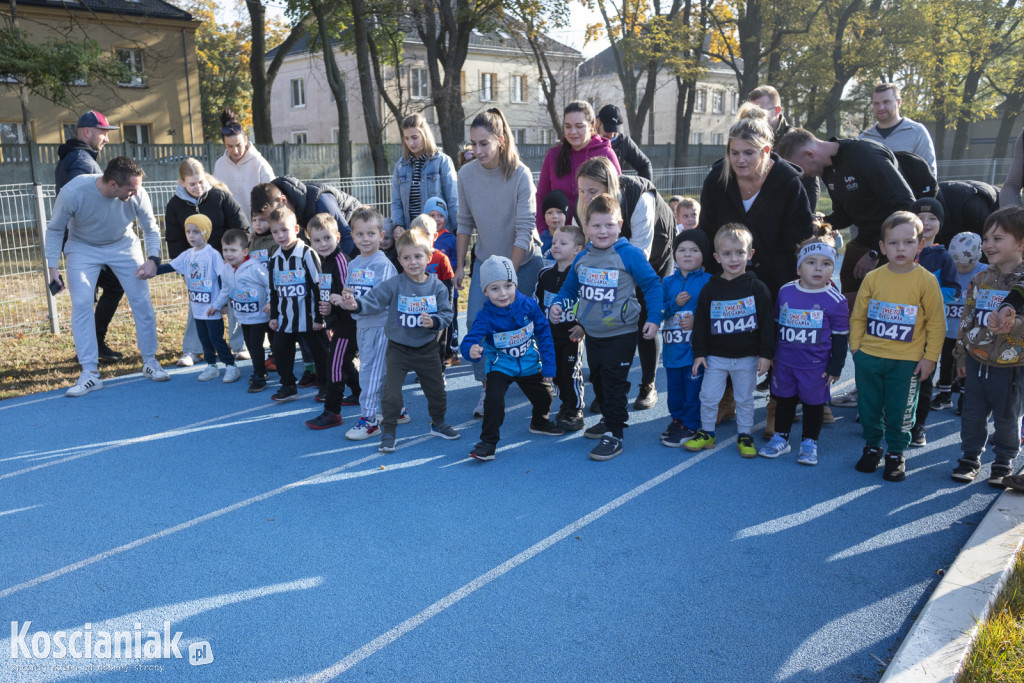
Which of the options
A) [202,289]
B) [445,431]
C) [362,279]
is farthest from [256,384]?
[445,431]

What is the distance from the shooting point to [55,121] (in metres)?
27.6

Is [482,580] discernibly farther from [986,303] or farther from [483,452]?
[986,303]

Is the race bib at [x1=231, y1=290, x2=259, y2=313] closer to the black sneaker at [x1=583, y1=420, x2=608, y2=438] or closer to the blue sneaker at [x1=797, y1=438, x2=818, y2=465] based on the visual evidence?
the black sneaker at [x1=583, y1=420, x2=608, y2=438]

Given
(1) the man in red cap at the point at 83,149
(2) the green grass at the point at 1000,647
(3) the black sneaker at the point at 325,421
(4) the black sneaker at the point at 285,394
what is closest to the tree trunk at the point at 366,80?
(1) the man in red cap at the point at 83,149

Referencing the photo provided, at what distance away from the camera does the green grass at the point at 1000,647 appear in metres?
2.66

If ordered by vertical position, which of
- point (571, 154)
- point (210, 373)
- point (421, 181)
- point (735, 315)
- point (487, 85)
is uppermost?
point (487, 85)

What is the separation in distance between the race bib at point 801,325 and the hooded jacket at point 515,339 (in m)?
1.54

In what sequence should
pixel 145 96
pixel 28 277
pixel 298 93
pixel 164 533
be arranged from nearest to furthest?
1. pixel 164 533
2. pixel 28 277
3. pixel 145 96
4. pixel 298 93

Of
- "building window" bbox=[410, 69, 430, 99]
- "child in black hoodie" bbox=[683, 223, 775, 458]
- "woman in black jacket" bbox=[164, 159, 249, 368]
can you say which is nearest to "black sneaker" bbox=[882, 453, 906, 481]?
"child in black hoodie" bbox=[683, 223, 775, 458]

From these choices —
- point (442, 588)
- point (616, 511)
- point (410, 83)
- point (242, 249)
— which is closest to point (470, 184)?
point (242, 249)

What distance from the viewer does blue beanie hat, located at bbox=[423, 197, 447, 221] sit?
6.46 m

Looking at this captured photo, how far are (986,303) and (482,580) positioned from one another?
10.9ft

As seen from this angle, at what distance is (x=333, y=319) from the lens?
5.66m

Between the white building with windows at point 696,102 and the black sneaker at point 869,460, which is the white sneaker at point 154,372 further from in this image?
the white building with windows at point 696,102
